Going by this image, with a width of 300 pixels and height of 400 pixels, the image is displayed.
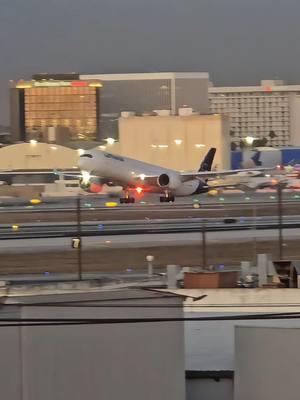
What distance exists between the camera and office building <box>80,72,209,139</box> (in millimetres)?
168125

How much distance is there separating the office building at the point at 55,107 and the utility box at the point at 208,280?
131449mm

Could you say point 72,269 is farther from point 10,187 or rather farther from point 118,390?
point 10,187

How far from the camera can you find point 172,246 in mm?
20391

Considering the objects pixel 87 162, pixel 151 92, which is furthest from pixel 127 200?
pixel 151 92

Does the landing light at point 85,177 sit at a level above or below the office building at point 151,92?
below

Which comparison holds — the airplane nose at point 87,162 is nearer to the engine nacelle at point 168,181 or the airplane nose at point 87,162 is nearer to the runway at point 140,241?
the engine nacelle at point 168,181

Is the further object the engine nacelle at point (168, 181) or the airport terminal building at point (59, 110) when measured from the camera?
the airport terminal building at point (59, 110)


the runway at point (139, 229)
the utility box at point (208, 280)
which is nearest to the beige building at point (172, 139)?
the runway at point (139, 229)

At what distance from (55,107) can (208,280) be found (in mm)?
136962

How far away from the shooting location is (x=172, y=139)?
347 ft

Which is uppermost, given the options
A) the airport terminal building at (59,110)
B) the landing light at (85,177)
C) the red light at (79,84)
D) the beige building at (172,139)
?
the red light at (79,84)

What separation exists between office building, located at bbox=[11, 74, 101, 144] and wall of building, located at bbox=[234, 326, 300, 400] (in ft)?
441

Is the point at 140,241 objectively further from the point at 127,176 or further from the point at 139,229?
the point at 127,176

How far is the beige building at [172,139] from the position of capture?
105125 mm
